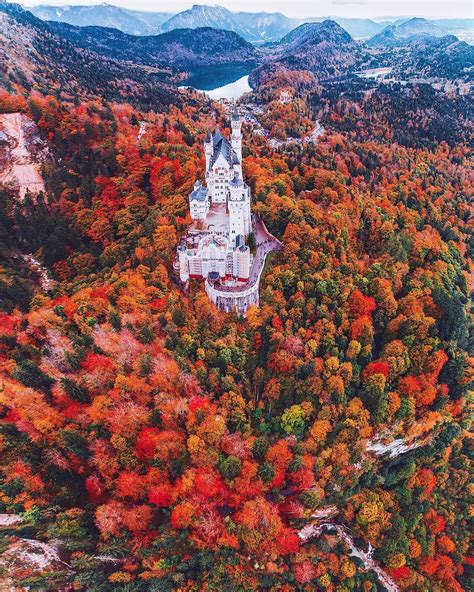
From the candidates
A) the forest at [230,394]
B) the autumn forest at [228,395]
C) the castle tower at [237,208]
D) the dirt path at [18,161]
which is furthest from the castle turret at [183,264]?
the dirt path at [18,161]

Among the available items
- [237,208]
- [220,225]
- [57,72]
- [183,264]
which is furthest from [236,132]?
[57,72]

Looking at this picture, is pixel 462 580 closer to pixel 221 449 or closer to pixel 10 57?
pixel 221 449

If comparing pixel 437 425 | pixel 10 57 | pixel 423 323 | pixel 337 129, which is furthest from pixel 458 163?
pixel 10 57

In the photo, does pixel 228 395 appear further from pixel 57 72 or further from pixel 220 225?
pixel 57 72

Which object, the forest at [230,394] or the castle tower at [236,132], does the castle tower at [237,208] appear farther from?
the castle tower at [236,132]

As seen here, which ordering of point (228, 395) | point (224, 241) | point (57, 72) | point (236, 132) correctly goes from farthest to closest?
point (57, 72), point (236, 132), point (224, 241), point (228, 395)

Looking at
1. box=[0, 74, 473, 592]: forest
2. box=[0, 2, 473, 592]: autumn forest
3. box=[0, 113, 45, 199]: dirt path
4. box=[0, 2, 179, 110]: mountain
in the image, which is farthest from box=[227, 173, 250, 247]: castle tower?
box=[0, 2, 179, 110]: mountain
